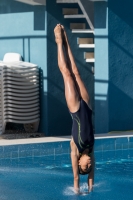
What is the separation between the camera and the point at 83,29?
38.0 ft

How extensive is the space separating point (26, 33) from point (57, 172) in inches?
146

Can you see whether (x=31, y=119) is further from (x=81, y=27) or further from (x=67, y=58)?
(x=67, y=58)

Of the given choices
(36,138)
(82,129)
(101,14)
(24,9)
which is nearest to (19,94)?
(36,138)

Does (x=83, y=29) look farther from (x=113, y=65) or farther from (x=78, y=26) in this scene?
(x=113, y=65)

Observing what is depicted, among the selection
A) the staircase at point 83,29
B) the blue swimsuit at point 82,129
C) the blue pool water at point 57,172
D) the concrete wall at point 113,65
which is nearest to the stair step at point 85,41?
the staircase at point 83,29

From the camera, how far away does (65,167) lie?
8609mm

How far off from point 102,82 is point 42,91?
3.47 feet

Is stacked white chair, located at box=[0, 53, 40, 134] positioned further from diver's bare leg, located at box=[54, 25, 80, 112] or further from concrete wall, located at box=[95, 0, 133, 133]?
diver's bare leg, located at box=[54, 25, 80, 112]

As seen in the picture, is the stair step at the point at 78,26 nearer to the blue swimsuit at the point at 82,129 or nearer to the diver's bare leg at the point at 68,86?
the diver's bare leg at the point at 68,86

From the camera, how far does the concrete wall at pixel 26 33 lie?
10922 mm

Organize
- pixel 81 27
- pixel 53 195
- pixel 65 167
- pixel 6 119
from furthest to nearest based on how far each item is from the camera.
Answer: pixel 81 27 < pixel 6 119 < pixel 65 167 < pixel 53 195

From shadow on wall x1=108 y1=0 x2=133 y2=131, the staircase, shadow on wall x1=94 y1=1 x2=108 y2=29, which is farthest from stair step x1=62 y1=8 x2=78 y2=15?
shadow on wall x1=108 y1=0 x2=133 y2=131

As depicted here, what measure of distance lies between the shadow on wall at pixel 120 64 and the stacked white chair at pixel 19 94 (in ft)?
4.31

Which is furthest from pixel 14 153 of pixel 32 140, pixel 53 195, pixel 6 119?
pixel 53 195
